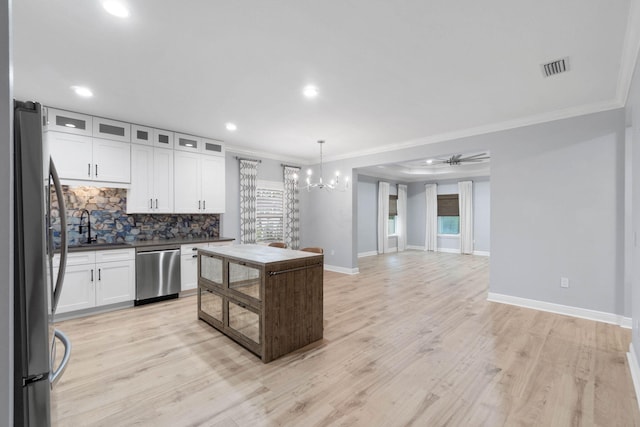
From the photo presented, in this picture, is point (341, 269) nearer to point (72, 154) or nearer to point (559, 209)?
point (559, 209)

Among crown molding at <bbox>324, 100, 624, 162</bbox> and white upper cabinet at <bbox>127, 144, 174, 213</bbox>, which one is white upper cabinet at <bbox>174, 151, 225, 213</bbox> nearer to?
white upper cabinet at <bbox>127, 144, 174, 213</bbox>

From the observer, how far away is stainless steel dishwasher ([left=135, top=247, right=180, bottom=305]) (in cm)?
438

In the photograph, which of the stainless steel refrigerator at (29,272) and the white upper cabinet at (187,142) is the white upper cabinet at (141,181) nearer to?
the white upper cabinet at (187,142)

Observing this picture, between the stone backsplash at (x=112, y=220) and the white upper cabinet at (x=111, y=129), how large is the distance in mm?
836

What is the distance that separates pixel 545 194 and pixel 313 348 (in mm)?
3879

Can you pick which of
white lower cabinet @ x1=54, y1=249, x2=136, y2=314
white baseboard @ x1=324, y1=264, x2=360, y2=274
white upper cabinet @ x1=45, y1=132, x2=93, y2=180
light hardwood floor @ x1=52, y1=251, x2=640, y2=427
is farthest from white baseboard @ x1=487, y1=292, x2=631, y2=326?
white upper cabinet @ x1=45, y1=132, x2=93, y2=180

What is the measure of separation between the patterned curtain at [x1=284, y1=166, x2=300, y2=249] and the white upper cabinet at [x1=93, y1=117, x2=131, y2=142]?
3365 mm

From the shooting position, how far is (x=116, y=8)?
81.3 inches

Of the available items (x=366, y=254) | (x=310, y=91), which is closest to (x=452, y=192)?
(x=366, y=254)

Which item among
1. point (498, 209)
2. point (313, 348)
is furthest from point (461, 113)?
point (313, 348)

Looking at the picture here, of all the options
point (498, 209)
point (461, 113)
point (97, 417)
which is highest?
point (461, 113)

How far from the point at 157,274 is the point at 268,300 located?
8.77ft

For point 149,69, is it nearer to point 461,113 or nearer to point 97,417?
point 97,417

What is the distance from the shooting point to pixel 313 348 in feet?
9.93
